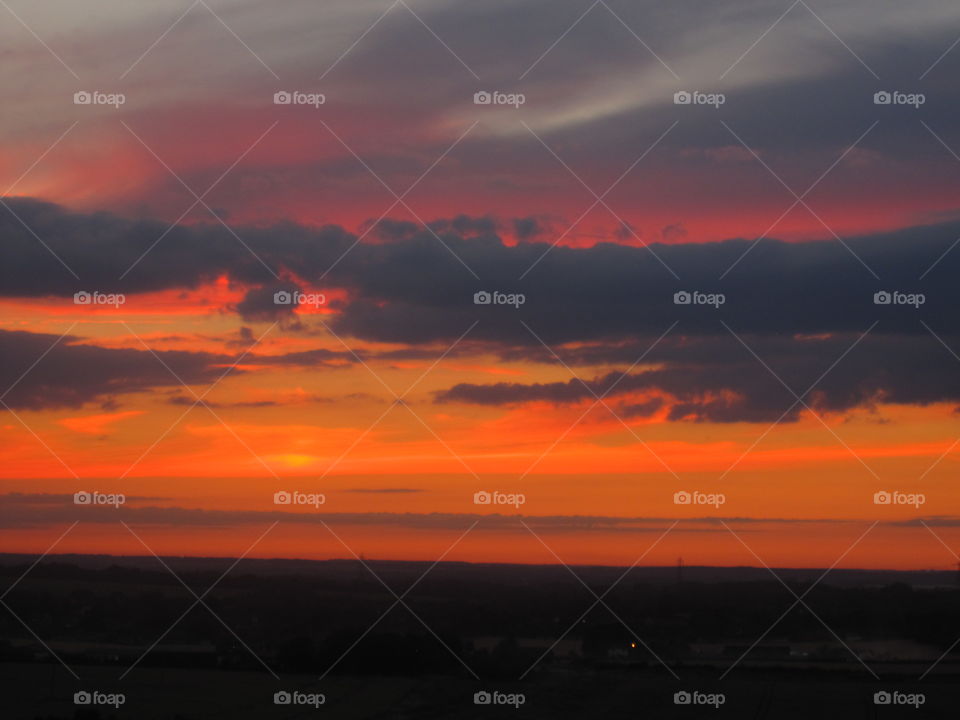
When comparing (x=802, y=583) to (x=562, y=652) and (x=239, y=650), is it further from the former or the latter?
(x=239, y=650)

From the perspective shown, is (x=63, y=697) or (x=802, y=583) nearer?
(x=63, y=697)

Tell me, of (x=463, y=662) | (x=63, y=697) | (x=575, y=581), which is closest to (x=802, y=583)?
(x=575, y=581)

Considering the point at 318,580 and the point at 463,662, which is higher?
the point at 318,580

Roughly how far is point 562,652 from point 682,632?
6.89ft

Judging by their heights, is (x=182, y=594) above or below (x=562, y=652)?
above

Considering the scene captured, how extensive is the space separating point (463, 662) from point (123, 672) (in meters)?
5.41

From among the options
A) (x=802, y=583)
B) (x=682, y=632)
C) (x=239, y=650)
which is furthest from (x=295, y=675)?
(x=802, y=583)

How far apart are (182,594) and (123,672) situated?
165 cm

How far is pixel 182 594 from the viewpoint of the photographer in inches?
884

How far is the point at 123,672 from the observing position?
2139cm

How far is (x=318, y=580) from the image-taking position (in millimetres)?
22781

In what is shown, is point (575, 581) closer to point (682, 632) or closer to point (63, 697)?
point (682, 632)

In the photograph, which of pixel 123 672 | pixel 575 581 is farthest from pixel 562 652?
pixel 123 672

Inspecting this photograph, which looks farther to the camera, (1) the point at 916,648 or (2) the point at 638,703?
(1) the point at 916,648
